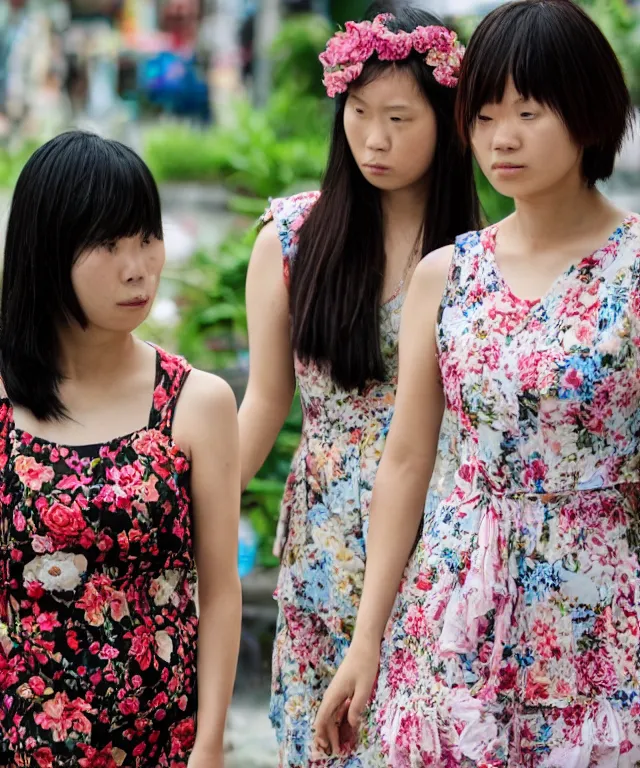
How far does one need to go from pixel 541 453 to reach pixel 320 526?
1.14m

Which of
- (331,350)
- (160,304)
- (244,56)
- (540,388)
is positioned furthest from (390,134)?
(244,56)

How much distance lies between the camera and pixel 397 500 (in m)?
2.83

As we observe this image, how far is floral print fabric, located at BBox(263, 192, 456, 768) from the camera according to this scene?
11.5 feet

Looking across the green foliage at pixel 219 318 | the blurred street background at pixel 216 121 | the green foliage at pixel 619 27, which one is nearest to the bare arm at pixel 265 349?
the blurred street background at pixel 216 121

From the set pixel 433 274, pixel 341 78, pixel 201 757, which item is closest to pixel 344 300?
pixel 341 78

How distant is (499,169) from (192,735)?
1.12 m

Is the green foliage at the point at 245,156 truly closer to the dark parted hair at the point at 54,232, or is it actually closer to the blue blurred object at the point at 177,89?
the dark parted hair at the point at 54,232

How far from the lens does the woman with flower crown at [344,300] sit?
343cm

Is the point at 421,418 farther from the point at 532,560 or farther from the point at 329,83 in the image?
the point at 329,83

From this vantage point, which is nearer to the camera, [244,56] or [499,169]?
[499,169]

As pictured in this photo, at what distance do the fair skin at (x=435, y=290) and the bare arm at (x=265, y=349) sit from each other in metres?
0.75

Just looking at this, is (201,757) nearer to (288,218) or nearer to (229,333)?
(288,218)

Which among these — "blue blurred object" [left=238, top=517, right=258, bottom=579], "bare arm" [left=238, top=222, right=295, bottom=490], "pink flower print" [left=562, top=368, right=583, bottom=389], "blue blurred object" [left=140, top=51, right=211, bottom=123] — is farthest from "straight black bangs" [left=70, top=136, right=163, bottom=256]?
"blue blurred object" [left=140, top=51, right=211, bottom=123]

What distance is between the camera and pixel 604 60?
2566 millimetres
